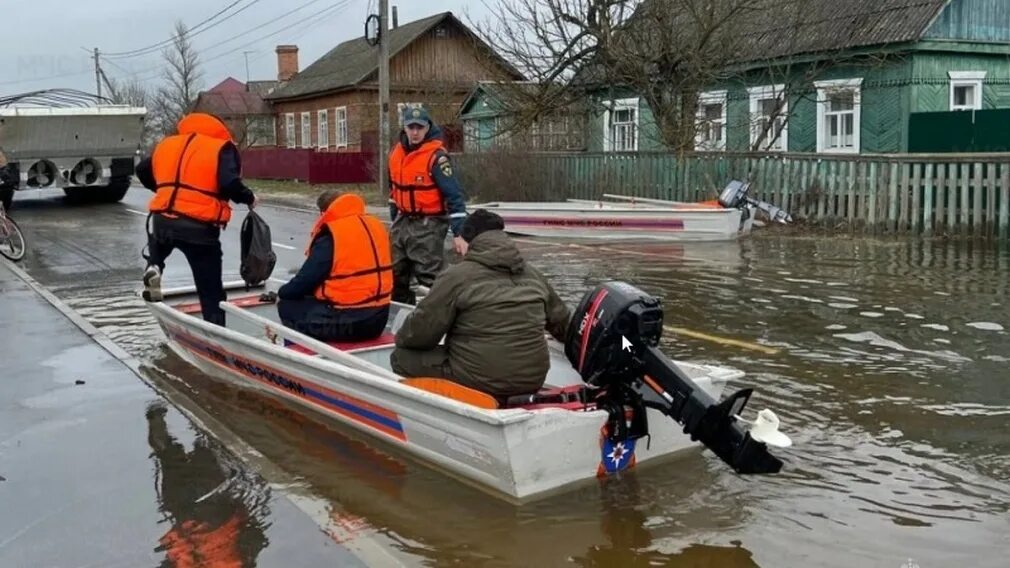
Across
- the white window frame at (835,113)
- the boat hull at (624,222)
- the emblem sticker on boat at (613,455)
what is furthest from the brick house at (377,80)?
the emblem sticker on boat at (613,455)

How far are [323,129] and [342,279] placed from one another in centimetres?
4656

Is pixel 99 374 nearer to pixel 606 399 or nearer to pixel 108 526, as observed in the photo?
pixel 108 526

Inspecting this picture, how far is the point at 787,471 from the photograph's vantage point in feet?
18.6

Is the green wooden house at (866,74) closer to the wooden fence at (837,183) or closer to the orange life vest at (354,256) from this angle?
the wooden fence at (837,183)

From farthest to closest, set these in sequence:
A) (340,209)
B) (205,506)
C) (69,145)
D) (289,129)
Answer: (289,129), (69,145), (340,209), (205,506)

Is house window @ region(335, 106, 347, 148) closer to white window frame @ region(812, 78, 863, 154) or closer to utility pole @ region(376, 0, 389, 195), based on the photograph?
utility pole @ region(376, 0, 389, 195)

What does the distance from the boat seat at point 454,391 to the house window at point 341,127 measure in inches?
1753

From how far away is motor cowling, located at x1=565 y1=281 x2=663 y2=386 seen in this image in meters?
5.25

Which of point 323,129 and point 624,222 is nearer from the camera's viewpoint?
point 624,222

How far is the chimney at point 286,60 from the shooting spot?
62.9 m

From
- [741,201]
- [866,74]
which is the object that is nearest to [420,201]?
[741,201]

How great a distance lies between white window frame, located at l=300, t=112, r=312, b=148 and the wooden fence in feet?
107

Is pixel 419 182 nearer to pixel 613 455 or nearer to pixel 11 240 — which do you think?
pixel 613 455

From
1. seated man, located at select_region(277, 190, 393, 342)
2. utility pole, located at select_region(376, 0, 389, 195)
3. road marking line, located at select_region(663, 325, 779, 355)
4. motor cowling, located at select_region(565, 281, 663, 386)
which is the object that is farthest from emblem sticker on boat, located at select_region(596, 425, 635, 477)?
utility pole, located at select_region(376, 0, 389, 195)
